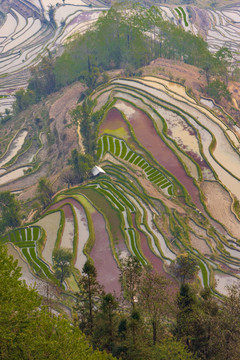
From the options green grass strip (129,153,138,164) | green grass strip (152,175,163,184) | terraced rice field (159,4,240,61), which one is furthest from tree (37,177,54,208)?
terraced rice field (159,4,240,61)

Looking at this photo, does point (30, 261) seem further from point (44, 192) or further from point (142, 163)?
point (142, 163)

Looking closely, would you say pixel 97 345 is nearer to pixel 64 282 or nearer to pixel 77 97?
pixel 64 282

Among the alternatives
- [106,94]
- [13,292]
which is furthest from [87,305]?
[106,94]

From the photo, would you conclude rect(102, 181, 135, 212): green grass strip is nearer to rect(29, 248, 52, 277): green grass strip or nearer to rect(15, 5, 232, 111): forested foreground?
rect(29, 248, 52, 277): green grass strip

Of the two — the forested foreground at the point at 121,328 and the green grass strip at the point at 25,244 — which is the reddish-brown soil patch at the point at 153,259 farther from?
the green grass strip at the point at 25,244

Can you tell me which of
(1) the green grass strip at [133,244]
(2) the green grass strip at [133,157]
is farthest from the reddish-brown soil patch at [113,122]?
(1) the green grass strip at [133,244]

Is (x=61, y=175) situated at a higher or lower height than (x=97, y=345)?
lower
